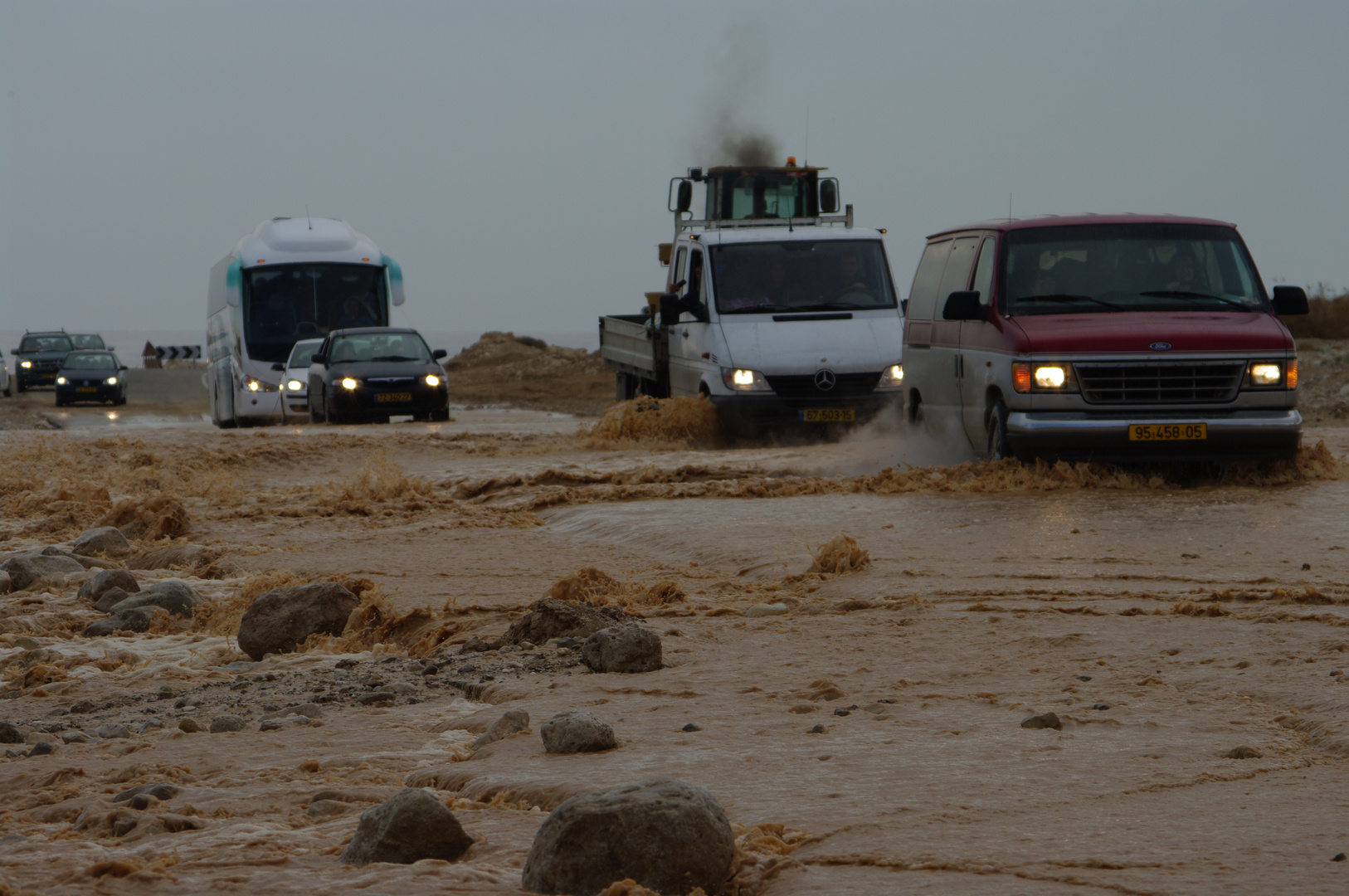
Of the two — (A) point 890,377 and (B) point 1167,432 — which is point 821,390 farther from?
(B) point 1167,432

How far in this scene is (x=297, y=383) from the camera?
25078 millimetres

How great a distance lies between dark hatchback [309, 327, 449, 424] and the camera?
22.5 meters

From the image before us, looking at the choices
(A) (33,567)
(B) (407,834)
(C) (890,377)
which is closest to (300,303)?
(C) (890,377)

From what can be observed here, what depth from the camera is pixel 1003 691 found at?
514 cm

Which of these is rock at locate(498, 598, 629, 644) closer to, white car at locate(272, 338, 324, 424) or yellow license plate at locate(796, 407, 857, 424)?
yellow license plate at locate(796, 407, 857, 424)

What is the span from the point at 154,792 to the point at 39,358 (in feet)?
165

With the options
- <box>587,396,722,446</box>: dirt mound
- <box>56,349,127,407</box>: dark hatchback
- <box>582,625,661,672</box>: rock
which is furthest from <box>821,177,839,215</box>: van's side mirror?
<box>56,349,127,407</box>: dark hatchback

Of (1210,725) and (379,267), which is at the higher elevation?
(379,267)

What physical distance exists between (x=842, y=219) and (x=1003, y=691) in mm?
15633

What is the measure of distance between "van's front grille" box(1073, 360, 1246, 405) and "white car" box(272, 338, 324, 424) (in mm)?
16545

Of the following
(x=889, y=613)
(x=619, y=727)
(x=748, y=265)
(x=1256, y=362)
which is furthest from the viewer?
(x=748, y=265)

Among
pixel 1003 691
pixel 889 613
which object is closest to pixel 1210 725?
pixel 1003 691

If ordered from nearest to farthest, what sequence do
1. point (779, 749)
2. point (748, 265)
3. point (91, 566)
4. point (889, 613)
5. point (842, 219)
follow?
point (779, 749) → point (889, 613) → point (91, 566) → point (748, 265) → point (842, 219)

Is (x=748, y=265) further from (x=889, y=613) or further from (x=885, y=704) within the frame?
(x=885, y=704)
